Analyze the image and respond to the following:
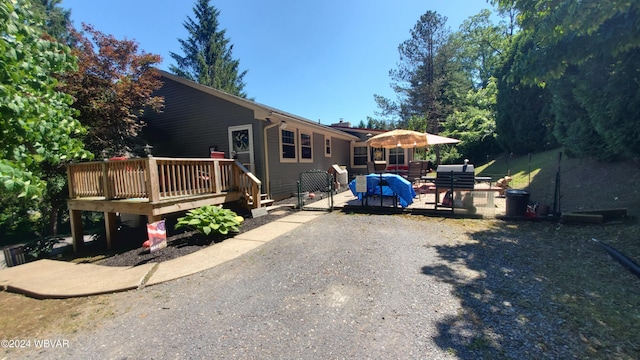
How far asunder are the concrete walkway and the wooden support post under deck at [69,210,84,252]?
189 cm

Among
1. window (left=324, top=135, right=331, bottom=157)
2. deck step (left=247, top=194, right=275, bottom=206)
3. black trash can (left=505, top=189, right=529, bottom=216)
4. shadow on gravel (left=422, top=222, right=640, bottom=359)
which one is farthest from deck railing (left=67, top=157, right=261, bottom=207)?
black trash can (left=505, top=189, right=529, bottom=216)

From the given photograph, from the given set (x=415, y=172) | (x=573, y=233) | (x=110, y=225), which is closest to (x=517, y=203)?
(x=573, y=233)

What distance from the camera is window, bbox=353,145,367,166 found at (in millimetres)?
15523

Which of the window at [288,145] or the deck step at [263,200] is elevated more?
the window at [288,145]

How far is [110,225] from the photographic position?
6535 millimetres

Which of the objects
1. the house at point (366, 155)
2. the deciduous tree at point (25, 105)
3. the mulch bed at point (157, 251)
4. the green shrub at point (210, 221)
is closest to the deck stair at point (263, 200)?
the mulch bed at point (157, 251)

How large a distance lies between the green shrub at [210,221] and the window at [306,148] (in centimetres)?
529

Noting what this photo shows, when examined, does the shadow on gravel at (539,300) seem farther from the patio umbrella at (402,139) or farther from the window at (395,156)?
the window at (395,156)

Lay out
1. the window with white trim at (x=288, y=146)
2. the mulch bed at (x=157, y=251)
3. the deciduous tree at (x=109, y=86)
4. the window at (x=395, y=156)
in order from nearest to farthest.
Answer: the mulch bed at (x=157, y=251) < the deciduous tree at (x=109, y=86) < the window with white trim at (x=288, y=146) < the window at (x=395, y=156)

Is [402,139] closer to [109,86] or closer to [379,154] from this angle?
[379,154]

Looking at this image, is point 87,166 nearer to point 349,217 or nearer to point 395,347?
point 349,217

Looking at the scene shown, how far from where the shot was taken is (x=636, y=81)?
4988 millimetres

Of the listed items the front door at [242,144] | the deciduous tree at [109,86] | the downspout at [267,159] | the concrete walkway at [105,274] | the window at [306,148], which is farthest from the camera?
the window at [306,148]

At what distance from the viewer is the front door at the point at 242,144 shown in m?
8.70
